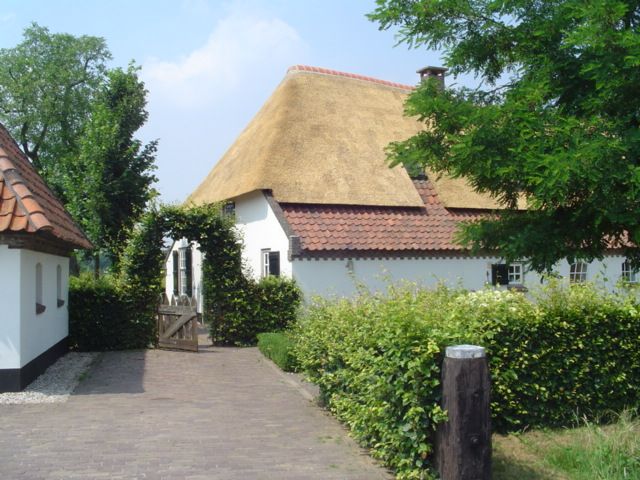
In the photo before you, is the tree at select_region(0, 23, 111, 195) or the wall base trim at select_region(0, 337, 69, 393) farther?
the tree at select_region(0, 23, 111, 195)

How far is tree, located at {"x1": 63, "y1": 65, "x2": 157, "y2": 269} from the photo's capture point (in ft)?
63.0

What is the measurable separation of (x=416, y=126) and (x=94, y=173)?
10503 millimetres

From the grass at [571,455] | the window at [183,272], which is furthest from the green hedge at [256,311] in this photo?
the grass at [571,455]

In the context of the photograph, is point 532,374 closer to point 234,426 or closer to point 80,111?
point 234,426

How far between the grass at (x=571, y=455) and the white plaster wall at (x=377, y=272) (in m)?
7.88

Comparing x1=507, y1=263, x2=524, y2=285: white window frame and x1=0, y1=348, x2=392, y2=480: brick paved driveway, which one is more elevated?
x1=507, y1=263, x2=524, y2=285: white window frame

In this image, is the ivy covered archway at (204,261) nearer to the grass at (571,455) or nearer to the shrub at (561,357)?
the shrub at (561,357)

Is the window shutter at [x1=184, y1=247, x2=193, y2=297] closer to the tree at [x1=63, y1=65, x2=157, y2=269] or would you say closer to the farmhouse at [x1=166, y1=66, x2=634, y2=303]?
the farmhouse at [x1=166, y1=66, x2=634, y2=303]

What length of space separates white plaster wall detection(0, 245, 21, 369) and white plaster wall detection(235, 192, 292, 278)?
22.3 feet

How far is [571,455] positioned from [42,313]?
349 inches

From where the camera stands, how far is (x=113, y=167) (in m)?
19.4

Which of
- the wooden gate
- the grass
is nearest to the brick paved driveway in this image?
the grass

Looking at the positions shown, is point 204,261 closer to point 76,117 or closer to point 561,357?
point 561,357

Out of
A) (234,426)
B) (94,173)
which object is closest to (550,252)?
(234,426)
